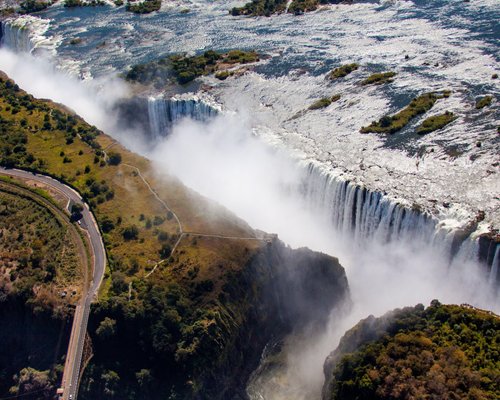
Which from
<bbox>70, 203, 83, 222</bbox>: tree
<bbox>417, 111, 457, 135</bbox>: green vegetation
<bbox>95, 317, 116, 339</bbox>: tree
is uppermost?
<bbox>417, 111, 457, 135</bbox>: green vegetation

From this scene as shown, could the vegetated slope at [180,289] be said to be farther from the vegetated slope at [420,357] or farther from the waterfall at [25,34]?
the waterfall at [25,34]

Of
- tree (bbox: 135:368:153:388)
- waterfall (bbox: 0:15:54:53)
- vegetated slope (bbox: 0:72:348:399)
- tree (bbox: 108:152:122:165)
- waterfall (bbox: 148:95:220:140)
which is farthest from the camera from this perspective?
waterfall (bbox: 0:15:54:53)

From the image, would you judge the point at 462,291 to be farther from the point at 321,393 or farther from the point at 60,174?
the point at 60,174

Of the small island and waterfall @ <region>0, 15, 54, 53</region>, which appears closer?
the small island

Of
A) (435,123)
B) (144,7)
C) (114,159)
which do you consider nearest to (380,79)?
(435,123)

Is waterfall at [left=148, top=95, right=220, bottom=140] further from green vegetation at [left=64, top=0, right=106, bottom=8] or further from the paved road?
green vegetation at [left=64, top=0, right=106, bottom=8]

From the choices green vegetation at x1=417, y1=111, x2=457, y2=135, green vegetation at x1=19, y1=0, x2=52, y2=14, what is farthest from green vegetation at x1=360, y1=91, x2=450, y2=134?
green vegetation at x1=19, y1=0, x2=52, y2=14

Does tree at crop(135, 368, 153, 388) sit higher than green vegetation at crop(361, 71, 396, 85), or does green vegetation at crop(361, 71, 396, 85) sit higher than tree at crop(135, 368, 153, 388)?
green vegetation at crop(361, 71, 396, 85)
